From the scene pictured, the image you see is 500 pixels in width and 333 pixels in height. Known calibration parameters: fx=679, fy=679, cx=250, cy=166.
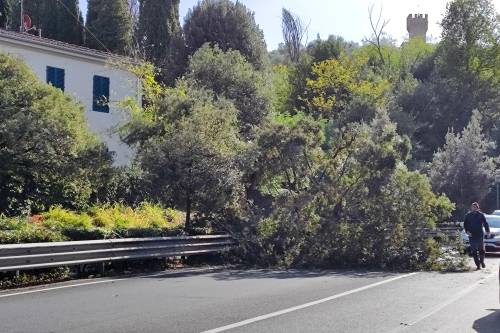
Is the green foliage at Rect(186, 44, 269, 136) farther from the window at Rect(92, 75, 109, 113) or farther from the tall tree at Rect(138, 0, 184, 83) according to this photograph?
the tall tree at Rect(138, 0, 184, 83)

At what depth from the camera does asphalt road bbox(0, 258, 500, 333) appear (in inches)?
356

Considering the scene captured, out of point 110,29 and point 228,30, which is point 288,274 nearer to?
point 228,30

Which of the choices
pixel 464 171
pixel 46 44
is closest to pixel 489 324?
pixel 46 44

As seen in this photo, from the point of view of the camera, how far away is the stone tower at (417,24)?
86938 millimetres

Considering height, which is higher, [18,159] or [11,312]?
[18,159]

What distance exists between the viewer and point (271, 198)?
20.8 meters

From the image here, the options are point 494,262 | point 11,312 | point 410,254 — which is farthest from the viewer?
point 494,262

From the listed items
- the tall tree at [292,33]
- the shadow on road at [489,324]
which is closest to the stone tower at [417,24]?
the tall tree at [292,33]

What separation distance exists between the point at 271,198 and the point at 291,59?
5813 cm

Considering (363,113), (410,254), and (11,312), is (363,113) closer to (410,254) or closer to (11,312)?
(410,254)

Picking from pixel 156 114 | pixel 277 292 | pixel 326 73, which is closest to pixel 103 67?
pixel 156 114

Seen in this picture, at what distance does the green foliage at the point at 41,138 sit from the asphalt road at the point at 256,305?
5.89 m

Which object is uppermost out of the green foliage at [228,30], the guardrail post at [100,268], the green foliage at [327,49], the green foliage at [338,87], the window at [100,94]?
the green foliage at [327,49]

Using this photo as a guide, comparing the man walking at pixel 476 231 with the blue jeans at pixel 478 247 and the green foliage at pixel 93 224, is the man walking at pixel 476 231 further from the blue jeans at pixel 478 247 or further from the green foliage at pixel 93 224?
the green foliage at pixel 93 224
